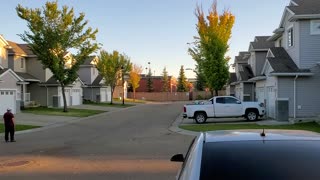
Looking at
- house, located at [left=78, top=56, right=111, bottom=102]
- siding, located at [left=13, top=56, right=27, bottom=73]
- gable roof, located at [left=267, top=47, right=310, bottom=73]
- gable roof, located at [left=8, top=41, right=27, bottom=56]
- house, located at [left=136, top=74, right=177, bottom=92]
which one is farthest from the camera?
house, located at [left=136, top=74, right=177, bottom=92]

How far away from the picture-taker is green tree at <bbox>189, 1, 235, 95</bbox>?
126 ft

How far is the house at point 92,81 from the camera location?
70.2 metres

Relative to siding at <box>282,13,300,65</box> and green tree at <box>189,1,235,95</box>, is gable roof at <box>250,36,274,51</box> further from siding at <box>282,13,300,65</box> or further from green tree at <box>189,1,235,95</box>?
siding at <box>282,13,300,65</box>

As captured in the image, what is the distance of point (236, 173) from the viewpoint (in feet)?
11.4

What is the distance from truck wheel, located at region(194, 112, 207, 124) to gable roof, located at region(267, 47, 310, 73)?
5.42 metres

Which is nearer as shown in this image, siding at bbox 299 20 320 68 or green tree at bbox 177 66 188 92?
siding at bbox 299 20 320 68

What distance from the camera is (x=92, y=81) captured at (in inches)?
2803

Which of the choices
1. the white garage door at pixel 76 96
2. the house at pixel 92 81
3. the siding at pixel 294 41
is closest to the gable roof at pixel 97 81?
the house at pixel 92 81

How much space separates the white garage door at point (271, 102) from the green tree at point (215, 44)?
771 cm

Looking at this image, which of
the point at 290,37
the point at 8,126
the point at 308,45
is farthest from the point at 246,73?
the point at 8,126

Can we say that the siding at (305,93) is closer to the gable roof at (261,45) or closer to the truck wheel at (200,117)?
the truck wheel at (200,117)

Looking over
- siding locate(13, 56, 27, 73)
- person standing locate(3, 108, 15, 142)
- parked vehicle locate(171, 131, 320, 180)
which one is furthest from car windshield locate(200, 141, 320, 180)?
siding locate(13, 56, 27, 73)

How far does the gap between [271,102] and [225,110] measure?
3.64 metres

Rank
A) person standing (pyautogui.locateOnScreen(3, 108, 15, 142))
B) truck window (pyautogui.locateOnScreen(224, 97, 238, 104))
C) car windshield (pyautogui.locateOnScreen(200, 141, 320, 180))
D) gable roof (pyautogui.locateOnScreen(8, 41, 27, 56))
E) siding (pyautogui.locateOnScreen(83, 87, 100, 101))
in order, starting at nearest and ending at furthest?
1. car windshield (pyautogui.locateOnScreen(200, 141, 320, 180))
2. person standing (pyautogui.locateOnScreen(3, 108, 15, 142))
3. truck window (pyautogui.locateOnScreen(224, 97, 238, 104))
4. gable roof (pyautogui.locateOnScreen(8, 41, 27, 56))
5. siding (pyautogui.locateOnScreen(83, 87, 100, 101))
